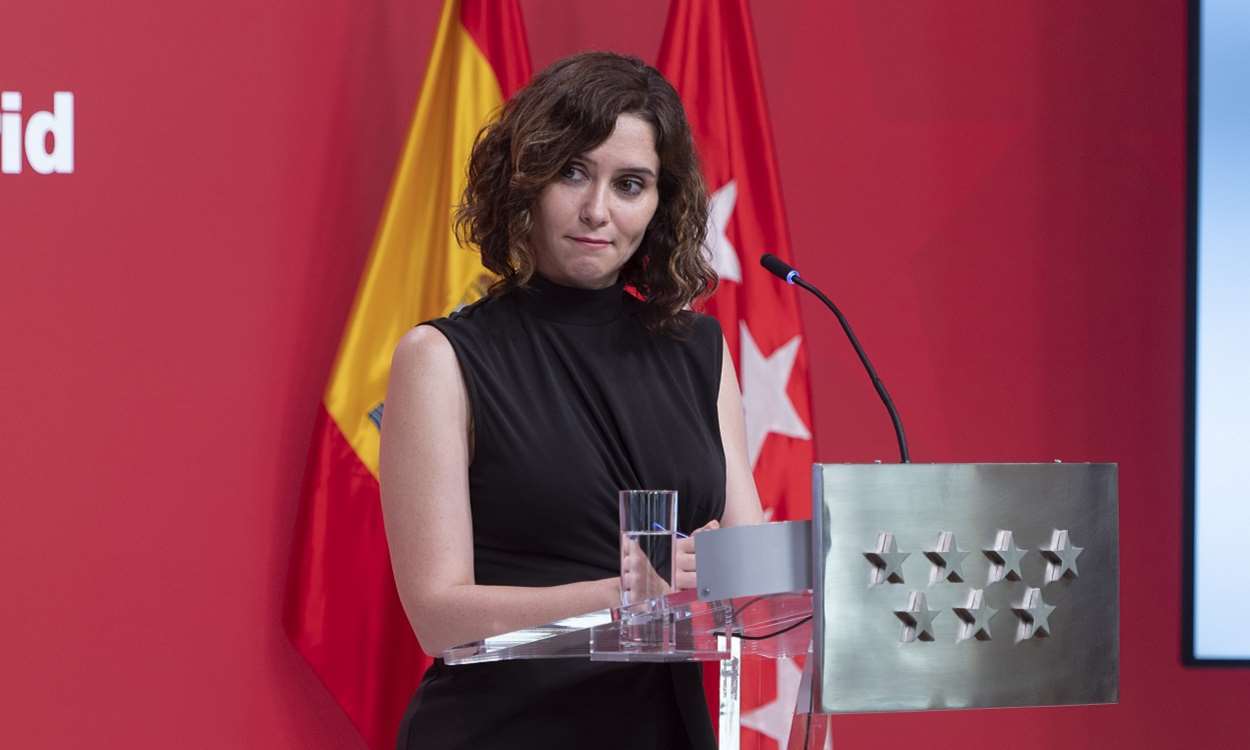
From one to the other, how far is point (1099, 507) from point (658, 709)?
2.12 ft

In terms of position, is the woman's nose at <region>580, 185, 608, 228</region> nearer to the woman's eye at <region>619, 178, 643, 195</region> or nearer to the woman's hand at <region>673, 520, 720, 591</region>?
the woman's eye at <region>619, 178, 643, 195</region>

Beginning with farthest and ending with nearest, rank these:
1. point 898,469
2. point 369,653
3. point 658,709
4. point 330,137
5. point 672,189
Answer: point 330,137 → point 369,653 → point 672,189 → point 658,709 → point 898,469

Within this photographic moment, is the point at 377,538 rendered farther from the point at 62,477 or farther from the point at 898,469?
the point at 898,469

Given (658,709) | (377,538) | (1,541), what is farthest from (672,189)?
(1,541)

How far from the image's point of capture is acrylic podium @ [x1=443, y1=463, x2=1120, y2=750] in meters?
1.11

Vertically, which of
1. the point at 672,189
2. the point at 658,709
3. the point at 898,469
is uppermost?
the point at 672,189

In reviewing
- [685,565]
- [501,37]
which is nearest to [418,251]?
[501,37]

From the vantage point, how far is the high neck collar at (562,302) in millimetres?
1810

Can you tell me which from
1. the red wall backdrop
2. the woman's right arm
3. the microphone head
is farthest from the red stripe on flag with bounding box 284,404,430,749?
the microphone head

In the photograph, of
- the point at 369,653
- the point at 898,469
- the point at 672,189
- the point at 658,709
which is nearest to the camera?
the point at 898,469

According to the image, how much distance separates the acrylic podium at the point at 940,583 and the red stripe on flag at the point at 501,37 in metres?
1.90

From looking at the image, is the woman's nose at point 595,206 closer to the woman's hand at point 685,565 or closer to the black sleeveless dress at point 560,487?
the black sleeveless dress at point 560,487

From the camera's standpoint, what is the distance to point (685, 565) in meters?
1.29

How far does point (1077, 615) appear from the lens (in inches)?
45.9
